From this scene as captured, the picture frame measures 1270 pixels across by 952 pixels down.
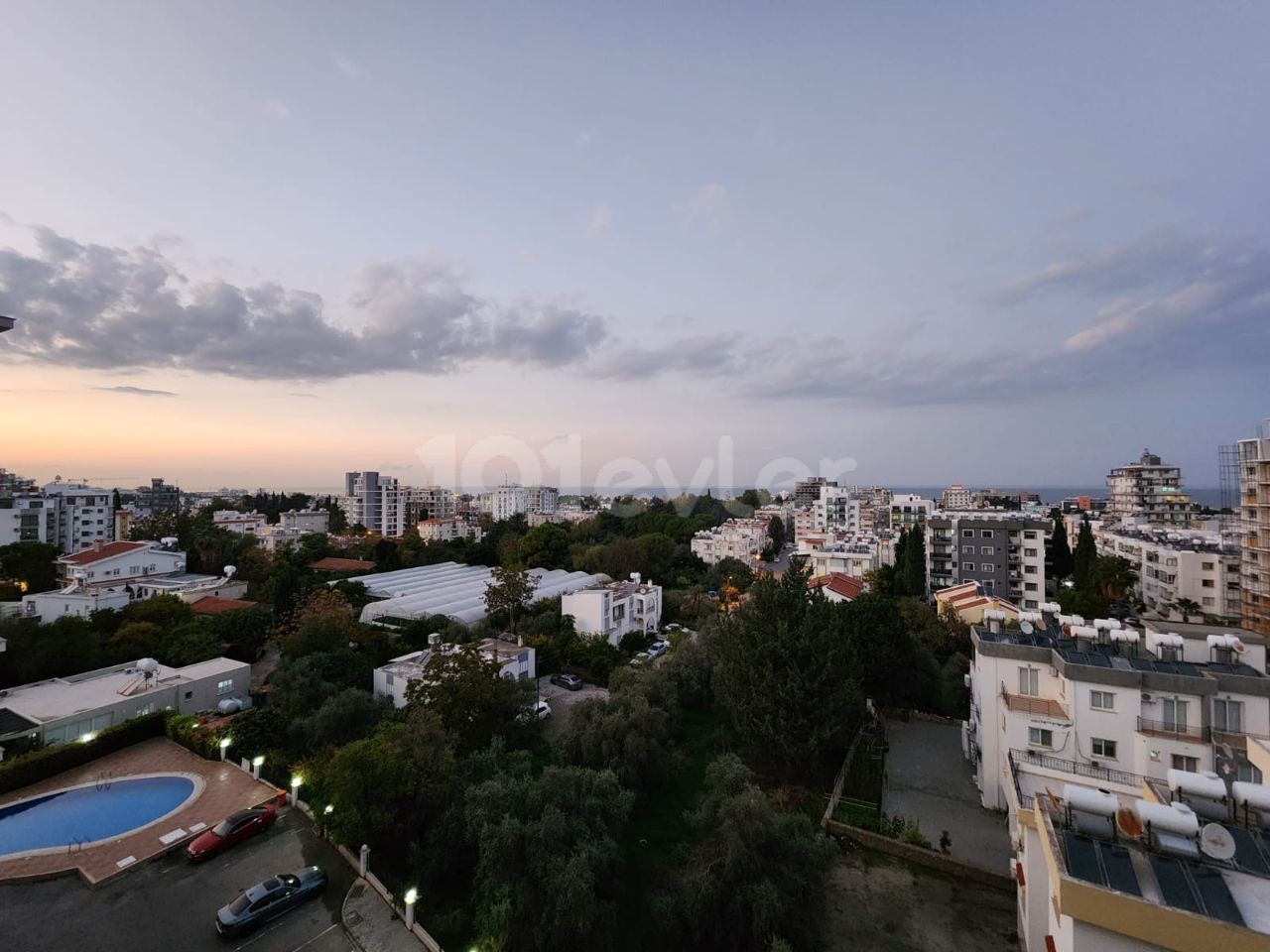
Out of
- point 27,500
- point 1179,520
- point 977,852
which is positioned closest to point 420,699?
point 977,852

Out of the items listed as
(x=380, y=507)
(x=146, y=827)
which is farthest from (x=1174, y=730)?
(x=380, y=507)

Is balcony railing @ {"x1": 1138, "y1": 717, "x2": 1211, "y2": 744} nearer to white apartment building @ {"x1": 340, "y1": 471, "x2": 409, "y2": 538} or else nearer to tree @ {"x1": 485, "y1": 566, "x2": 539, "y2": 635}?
tree @ {"x1": 485, "y1": 566, "x2": 539, "y2": 635}

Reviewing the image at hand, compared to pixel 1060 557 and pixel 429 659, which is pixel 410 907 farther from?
pixel 1060 557

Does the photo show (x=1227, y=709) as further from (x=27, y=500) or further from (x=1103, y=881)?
(x=27, y=500)

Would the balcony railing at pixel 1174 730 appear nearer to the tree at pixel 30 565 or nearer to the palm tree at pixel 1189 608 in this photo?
the palm tree at pixel 1189 608

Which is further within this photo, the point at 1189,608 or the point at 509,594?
the point at 1189,608
